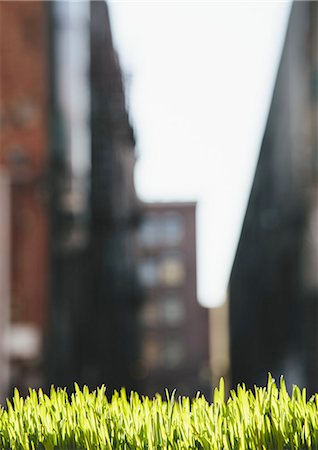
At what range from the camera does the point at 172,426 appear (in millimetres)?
2838

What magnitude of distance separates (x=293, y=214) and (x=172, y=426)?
95.9ft

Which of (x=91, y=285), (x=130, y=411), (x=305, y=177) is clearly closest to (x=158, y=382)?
(x=91, y=285)

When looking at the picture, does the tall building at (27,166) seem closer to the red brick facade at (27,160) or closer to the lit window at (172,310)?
the red brick facade at (27,160)

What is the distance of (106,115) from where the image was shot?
3688 cm

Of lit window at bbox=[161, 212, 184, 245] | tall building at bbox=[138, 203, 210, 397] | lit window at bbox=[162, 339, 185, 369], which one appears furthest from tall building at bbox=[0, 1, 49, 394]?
lit window at bbox=[161, 212, 184, 245]

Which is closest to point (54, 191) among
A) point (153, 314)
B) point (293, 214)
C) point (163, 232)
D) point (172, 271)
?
point (293, 214)

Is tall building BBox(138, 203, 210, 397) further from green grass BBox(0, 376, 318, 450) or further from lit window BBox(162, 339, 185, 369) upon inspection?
green grass BBox(0, 376, 318, 450)

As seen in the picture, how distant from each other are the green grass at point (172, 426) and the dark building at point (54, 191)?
2680cm

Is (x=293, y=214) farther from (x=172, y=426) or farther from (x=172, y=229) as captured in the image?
(x=172, y=229)

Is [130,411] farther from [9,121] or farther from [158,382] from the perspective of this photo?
[158,382]

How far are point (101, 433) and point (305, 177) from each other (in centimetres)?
2670

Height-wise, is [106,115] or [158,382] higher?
[158,382]

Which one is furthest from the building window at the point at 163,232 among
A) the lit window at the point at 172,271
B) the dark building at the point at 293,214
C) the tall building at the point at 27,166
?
the tall building at the point at 27,166

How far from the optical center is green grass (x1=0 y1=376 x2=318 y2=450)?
108 inches
